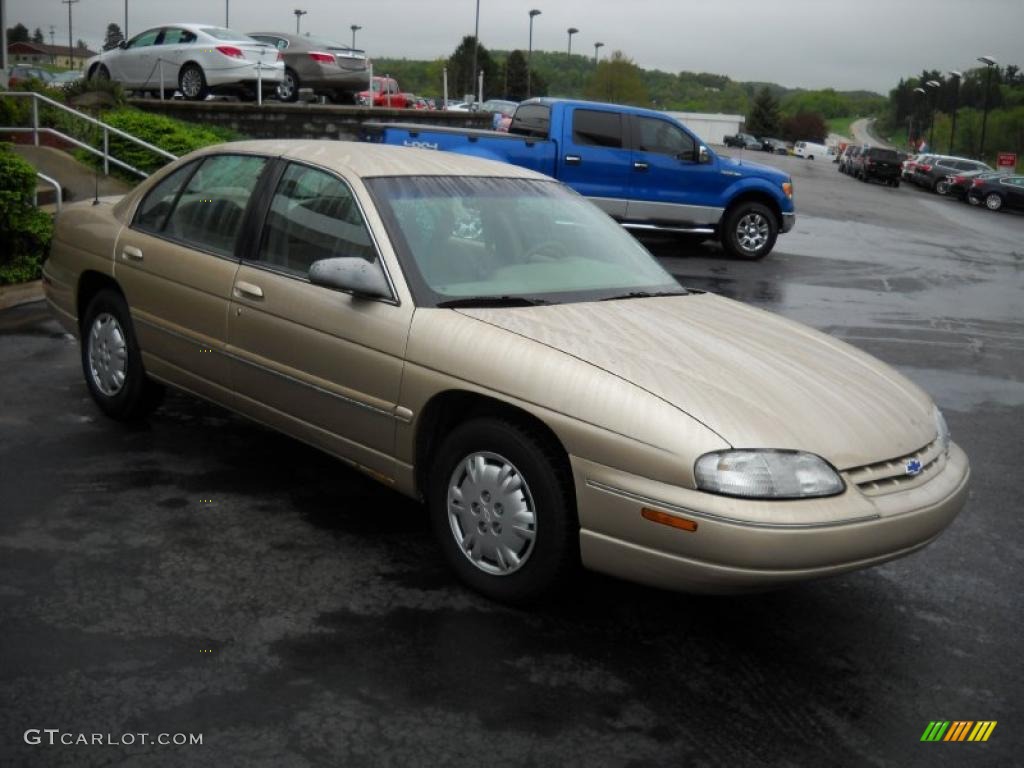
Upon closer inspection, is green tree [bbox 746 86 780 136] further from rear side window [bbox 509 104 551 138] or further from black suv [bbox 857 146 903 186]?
rear side window [bbox 509 104 551 138]

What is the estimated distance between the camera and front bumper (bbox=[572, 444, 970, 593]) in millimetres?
3598

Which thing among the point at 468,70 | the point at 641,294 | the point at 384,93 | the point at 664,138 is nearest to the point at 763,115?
the point at 468,70

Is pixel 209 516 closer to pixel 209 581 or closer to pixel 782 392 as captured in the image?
pixel 209 581

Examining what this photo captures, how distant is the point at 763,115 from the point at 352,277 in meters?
151

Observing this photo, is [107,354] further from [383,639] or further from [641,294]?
[383,639]

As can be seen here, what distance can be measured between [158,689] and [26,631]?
0.63 meters

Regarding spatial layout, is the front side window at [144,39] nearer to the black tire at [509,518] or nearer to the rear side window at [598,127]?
the rear side window at [598,127]

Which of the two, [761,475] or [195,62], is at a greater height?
[195,62]

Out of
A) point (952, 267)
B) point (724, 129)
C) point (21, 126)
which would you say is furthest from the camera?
point (724, 129)

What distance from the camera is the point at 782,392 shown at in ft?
13.2

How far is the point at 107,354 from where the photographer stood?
631cm

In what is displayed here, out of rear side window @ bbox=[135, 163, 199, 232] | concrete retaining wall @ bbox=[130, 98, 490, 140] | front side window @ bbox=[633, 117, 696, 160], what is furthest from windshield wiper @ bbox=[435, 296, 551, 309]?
concrete retaining wall @ bbox=[130, 98, 490, 140]

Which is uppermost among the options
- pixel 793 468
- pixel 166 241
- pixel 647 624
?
pixel 166 241

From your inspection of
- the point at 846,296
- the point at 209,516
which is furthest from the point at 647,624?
the point at 846,296
